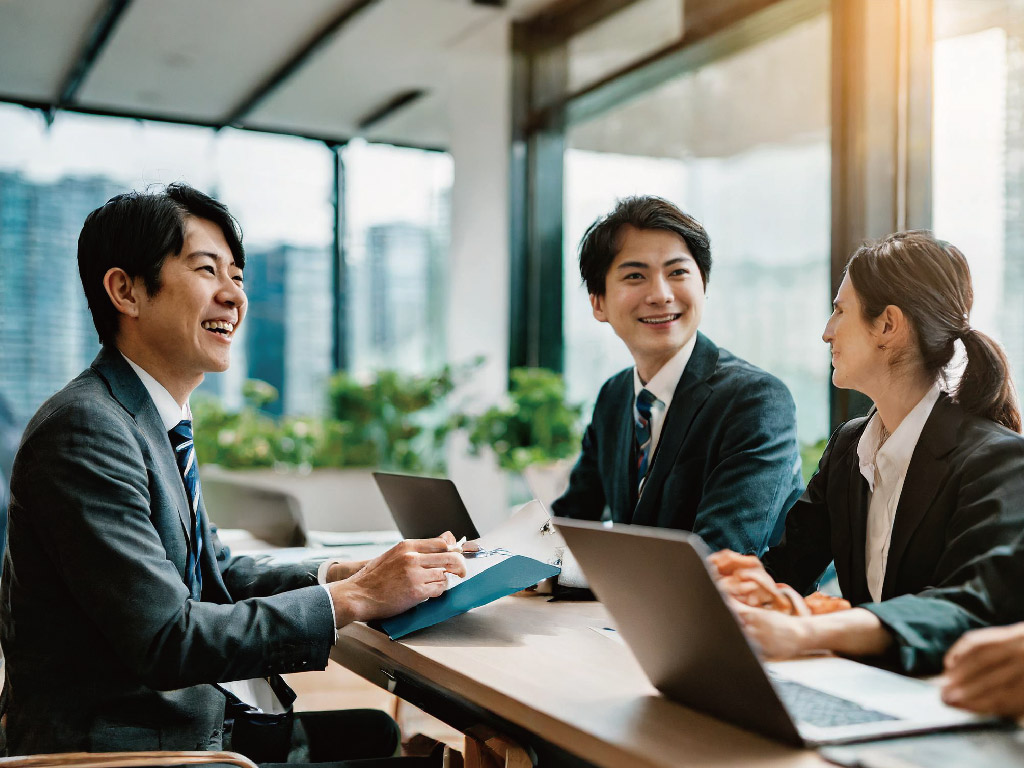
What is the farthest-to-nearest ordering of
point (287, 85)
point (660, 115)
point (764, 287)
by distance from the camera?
1. point (287, 85)
2. point (660, 115)
3. point (764, 287)

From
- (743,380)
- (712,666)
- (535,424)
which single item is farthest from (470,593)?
(535,424)

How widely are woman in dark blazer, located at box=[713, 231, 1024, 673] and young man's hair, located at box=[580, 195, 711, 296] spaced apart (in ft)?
1.98

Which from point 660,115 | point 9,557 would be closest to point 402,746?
point 9,557

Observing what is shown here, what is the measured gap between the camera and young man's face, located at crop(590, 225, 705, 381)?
221 cm

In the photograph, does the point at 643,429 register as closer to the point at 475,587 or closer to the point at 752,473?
the point at 752,473

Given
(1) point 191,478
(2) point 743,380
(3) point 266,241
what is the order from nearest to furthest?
(1) point 191,478 < (2) point 743,380 < (3) point 266,241

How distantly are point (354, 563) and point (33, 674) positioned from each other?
0.62m

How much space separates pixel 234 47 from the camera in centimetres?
584

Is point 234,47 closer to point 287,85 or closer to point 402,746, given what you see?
point 287,85

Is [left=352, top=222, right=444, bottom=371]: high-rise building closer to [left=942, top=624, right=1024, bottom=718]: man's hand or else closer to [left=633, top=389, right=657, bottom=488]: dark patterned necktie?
[left=633, top=389, right=657, bottom=488]: dark patterned necktie

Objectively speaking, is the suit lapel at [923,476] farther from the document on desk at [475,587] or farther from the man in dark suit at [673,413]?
the document on desk at [475,587]

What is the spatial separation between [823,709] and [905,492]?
0.52 metres

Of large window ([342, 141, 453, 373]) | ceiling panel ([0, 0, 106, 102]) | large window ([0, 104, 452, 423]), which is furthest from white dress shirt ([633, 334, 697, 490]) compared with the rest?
large window ([342, 141, 453, 373])

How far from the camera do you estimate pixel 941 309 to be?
1.53 meters
